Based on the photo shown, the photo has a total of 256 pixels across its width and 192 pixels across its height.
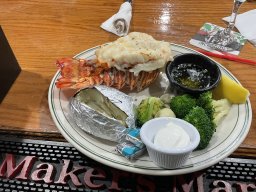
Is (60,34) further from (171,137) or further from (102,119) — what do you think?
(171,137)

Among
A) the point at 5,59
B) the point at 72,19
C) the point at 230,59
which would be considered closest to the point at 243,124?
the point at 230,59

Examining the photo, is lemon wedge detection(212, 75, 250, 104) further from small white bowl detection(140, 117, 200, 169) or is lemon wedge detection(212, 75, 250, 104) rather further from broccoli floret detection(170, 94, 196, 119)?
small white bowl detection(140, 117, 200, 169)

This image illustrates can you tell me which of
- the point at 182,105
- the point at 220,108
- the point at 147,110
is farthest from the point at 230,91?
the point at 147,110

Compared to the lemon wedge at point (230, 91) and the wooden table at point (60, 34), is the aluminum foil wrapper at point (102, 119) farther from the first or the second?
the lemon wedge at point (230, 91)

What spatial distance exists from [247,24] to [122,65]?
2.74 feet

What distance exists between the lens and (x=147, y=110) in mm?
1120

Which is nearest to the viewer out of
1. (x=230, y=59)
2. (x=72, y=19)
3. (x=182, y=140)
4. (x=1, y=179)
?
(x=182, y=140)

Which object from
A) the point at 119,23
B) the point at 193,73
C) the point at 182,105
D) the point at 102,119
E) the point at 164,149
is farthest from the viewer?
the point at 119,23

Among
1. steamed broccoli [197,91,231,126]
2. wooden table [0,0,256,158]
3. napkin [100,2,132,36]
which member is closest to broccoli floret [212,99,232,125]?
steamed broccoli [197,91,231,126]

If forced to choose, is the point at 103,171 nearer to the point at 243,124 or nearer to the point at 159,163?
the point at 159,163

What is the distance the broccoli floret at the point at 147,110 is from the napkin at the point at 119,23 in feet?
1.94

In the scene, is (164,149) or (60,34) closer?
(164,149)

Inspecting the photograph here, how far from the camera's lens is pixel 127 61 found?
1253 millimetres

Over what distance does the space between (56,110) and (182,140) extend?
464 mm
